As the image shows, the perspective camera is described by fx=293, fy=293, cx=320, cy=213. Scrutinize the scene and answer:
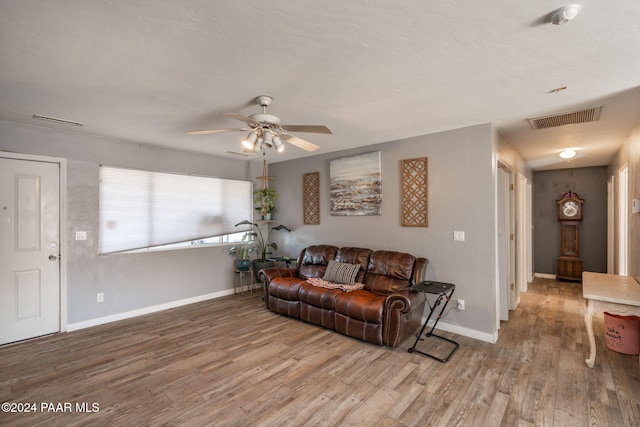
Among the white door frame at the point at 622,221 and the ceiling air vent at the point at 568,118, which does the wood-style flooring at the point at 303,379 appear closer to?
the white door frame at the point at 622,221

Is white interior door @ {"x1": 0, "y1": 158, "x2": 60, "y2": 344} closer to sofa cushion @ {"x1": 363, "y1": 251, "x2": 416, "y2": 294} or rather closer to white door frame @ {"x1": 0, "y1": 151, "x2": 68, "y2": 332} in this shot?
white door frame @ {"x1": 0, "y1": 151, "x2": 68, "y2": 332}

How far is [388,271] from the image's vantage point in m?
3.73

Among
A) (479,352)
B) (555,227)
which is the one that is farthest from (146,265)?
(555,227)

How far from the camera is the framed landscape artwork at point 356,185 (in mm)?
4211

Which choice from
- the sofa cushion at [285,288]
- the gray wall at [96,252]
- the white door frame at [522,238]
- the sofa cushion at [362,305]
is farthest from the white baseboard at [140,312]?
the white door frame at [522,238]

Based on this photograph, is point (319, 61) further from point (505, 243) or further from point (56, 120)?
point (505, 243)

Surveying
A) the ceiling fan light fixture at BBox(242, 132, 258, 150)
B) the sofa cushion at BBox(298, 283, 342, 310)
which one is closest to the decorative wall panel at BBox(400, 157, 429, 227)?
the sofa cushion at BBox(298, 283, 342, 310)

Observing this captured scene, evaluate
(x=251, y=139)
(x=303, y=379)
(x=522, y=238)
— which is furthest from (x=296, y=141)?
(x=522, y=238)

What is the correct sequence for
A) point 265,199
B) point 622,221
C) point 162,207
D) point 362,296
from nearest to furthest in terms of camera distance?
point 362,296
point 622,221
point 162,207
point 265,199

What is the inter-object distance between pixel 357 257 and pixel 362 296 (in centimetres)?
81

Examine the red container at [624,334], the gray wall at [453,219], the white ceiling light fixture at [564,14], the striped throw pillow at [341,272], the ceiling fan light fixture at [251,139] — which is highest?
the white ceiling light fixture at [564,14]

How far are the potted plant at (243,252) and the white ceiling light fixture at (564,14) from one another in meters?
4.78

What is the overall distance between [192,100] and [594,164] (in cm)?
723

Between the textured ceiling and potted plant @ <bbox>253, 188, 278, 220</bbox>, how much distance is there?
2.03 m
